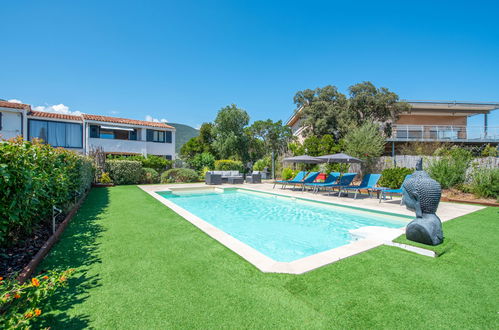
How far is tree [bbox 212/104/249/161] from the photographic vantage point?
95.2 feet

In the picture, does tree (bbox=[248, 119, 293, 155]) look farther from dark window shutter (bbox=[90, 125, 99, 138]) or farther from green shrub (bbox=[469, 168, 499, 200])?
green shrub (bbox=[469, 168, 499, 200])

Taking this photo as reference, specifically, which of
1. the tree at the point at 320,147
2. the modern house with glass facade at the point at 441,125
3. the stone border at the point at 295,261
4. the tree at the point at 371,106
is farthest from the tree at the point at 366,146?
the stone border at the point at 295,261

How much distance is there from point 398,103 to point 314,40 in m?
11.4

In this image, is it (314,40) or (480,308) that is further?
(314,40)

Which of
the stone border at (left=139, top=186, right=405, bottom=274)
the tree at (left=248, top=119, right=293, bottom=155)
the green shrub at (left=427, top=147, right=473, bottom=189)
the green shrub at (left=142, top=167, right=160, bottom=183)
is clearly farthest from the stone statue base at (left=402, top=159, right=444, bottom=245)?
the tree at (left=248, top=119, right=293, bottom=155)

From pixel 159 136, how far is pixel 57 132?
8.77 m

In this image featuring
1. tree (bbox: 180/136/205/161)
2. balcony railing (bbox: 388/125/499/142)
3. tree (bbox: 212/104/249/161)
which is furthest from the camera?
tree (bbox: 180/136/205/161)

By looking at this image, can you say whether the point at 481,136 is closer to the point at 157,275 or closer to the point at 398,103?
the point at 398,103

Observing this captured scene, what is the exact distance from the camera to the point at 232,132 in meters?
28.8

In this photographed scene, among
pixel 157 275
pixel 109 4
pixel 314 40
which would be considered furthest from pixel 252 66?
pixel 157 275

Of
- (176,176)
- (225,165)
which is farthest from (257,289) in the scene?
(225,165)

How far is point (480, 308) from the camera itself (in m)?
2.38

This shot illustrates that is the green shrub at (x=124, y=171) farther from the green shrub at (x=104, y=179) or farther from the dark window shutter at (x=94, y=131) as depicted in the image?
the dark window shutter at (x=94, y=131)

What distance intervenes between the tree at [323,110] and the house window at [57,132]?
73.5 feet
